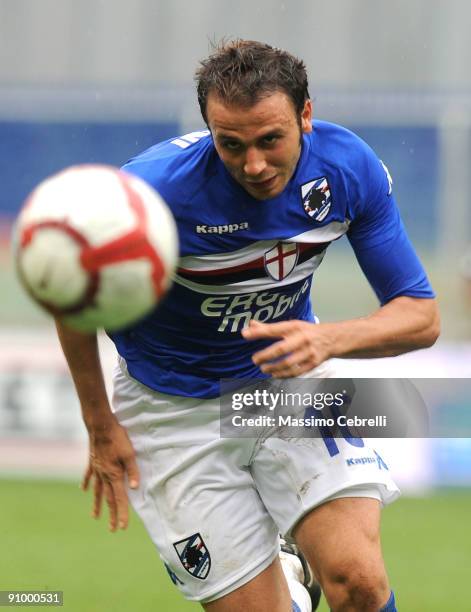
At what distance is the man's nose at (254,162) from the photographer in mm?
4270

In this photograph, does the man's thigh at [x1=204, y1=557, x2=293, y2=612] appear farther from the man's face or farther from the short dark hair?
the short dark hair

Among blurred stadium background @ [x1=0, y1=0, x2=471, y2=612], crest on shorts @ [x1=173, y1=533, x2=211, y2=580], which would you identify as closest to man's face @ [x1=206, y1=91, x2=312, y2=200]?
crest on shorts @ [x1=173, y1=533, x2=211, y2=580]

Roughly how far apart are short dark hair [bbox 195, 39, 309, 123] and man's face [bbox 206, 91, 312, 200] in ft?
0.10

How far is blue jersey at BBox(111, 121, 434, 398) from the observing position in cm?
456

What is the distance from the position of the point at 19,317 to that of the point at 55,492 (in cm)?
169

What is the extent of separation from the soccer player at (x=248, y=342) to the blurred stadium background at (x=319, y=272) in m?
2.80

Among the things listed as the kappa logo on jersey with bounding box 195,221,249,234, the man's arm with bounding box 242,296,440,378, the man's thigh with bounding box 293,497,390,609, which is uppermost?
the kappa logo on jersey with bounding box 195,221,249,234

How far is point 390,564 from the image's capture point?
8242 mm

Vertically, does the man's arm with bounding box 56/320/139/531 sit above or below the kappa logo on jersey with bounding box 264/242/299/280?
below

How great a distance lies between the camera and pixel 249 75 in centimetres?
432

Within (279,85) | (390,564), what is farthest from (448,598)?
(279,85)

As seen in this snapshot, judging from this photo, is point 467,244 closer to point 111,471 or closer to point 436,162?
point 436,162

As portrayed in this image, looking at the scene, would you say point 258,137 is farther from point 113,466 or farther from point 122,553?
point 122,553

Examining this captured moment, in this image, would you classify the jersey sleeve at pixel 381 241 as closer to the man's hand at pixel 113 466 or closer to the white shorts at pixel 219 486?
the white shorts at pixel 219 486
